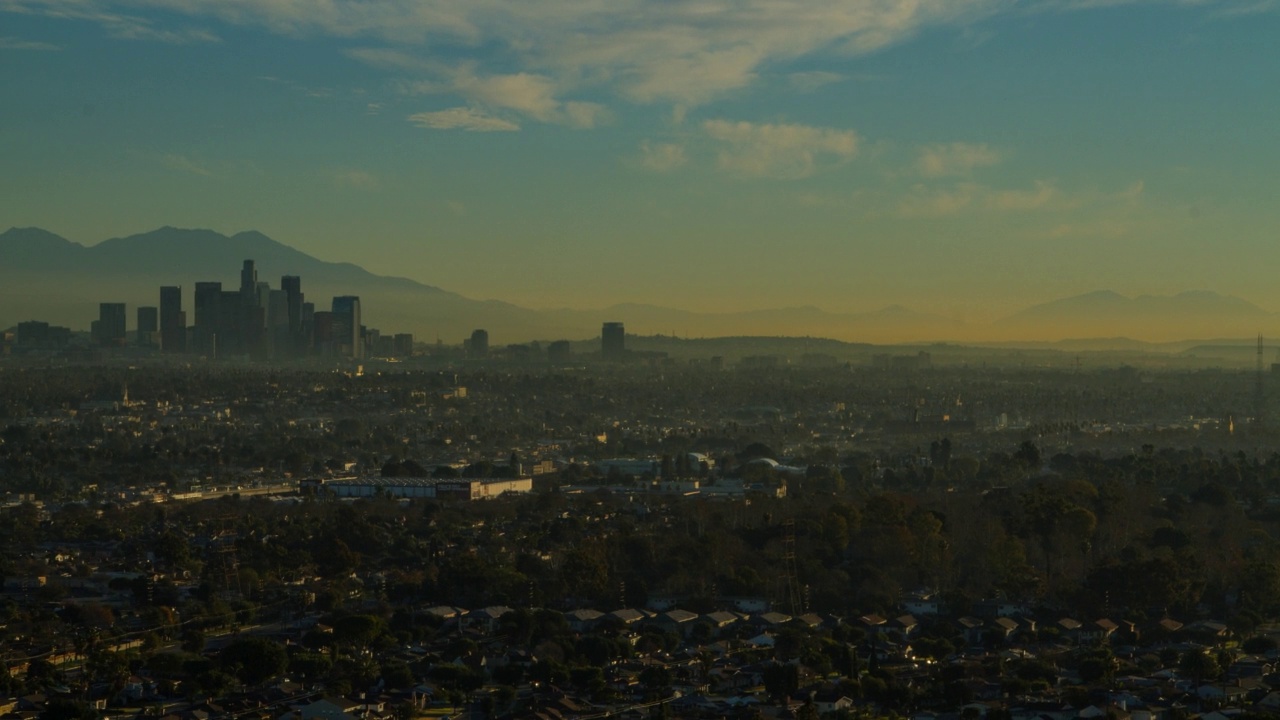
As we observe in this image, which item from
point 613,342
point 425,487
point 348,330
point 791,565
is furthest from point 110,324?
point 791,565

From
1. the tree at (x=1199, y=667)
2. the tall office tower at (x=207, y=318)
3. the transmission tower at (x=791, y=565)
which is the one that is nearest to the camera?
the tree at (x=1199, y=667)

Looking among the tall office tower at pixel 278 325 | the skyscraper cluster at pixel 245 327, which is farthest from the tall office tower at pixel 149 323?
the tall office tower at pixel 278 325

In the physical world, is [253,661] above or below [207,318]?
below

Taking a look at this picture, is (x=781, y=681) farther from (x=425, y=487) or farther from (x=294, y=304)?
(x=294, y=304)

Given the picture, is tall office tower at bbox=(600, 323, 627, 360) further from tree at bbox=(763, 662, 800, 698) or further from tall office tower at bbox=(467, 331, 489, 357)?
tree at bbox=(763, 662, 800, 698)

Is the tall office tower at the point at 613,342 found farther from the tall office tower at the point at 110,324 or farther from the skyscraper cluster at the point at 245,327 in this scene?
the tall office tower at the point at 110,324

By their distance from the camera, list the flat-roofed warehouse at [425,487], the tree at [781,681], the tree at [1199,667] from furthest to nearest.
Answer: the flat-roofed warehouse at [425,487] < the tree at [1199,667] < the tree at [781,681]

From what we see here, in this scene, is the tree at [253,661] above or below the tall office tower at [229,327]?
below
